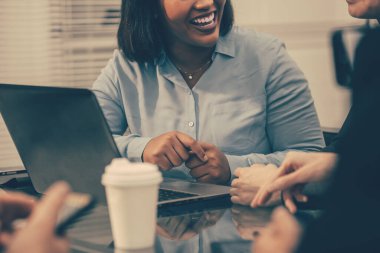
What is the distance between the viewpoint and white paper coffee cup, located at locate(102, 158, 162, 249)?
111 centimetres

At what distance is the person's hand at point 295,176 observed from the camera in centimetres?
138

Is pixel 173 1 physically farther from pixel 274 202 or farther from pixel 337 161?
pixel 337 161

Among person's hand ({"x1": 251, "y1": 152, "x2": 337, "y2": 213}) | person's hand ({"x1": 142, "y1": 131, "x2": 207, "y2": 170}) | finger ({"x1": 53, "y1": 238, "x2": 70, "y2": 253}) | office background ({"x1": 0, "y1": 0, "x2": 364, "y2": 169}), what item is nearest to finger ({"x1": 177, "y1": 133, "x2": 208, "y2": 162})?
person's hand ({"x1": 142, "y1": 131, "x2": 207, "y2": 170})

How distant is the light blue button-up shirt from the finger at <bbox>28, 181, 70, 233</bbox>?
1.30 meters

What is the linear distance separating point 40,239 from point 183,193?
935mm

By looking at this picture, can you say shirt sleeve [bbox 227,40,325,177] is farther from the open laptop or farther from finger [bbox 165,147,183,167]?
the open laptop

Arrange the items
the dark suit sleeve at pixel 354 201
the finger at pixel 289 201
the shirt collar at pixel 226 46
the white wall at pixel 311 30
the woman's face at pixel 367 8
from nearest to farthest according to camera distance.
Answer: the dark suit sleeve at pixel 354 201, the finger at pixel 289 201, the woman's face at pixel 367 8, the shirt collar at pixel 226 46, the white wall at pixel 311 30

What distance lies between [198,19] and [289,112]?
0.37 meters

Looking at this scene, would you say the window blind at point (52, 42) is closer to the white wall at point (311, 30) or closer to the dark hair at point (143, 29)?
the white wall at point (311, 30)

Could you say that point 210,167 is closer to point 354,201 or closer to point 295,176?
point 295,176

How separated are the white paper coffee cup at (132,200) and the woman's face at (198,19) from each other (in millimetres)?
1054

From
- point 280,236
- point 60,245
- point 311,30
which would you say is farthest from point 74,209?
point 311,30

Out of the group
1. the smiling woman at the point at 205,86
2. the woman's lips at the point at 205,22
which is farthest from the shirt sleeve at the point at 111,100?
the woman's lips at the point at 205,22

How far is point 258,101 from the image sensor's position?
7.09ft
